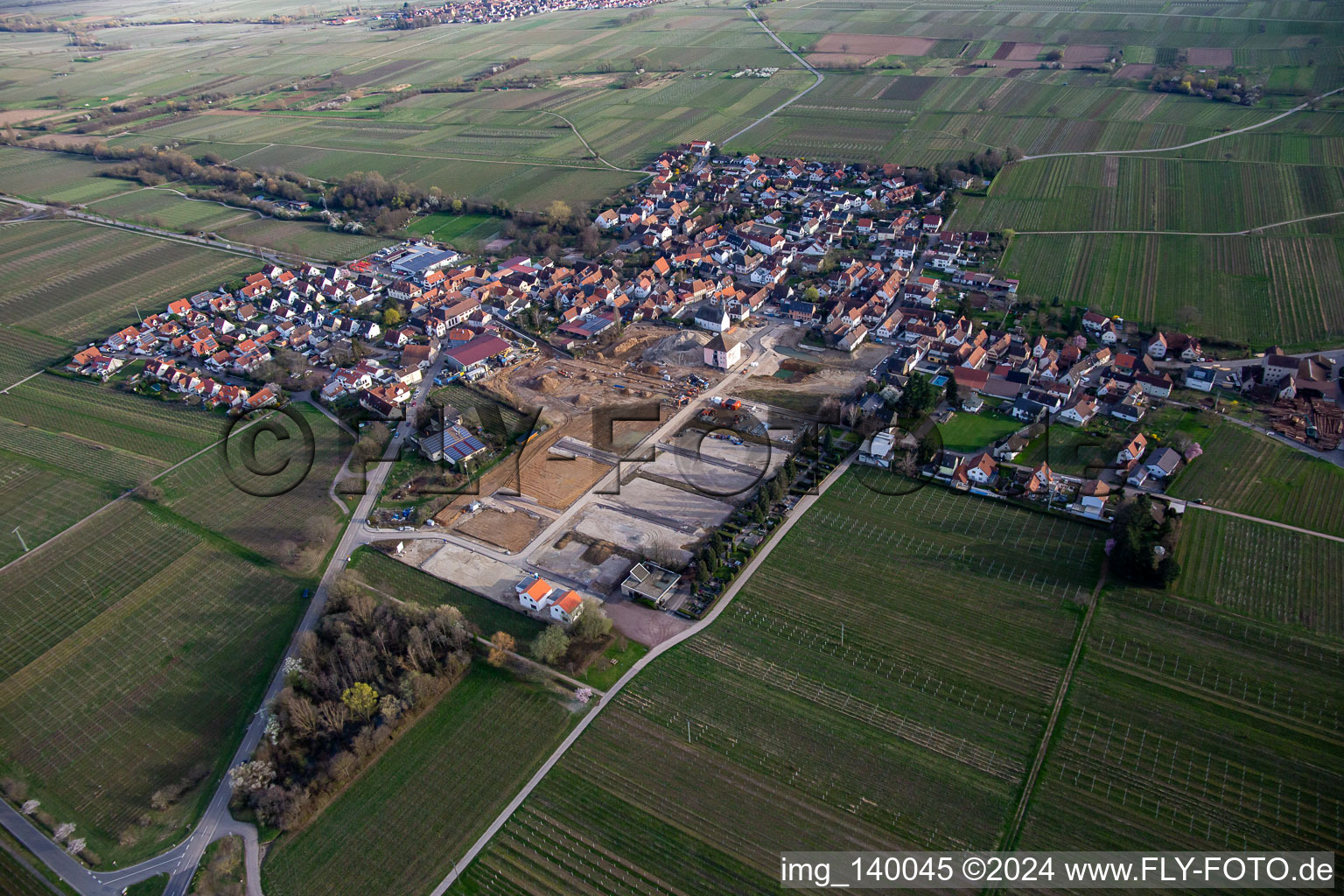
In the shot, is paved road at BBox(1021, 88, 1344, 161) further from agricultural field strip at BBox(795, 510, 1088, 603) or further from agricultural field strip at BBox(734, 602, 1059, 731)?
agricultural field strip at BBox(734, 602, 1059, 731)

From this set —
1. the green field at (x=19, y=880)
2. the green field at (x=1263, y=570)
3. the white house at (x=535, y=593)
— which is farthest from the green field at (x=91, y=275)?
the green field at (x=1263, y=570)

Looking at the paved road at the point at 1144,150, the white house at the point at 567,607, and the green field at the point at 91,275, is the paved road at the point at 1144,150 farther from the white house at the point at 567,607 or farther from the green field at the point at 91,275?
the green field at the point at 91,275

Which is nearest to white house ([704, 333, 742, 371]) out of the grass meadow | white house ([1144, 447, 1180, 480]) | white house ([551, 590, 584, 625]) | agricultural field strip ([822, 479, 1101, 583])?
agricultural field strip ([822, 479, 1101, 583])

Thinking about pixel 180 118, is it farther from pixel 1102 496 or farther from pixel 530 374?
pixel 1102 496

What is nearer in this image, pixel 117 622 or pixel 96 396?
pixel 117 622

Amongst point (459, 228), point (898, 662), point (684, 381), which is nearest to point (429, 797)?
point (898, 662)

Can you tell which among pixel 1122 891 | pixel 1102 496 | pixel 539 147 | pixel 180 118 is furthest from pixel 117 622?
pixel 180 118
